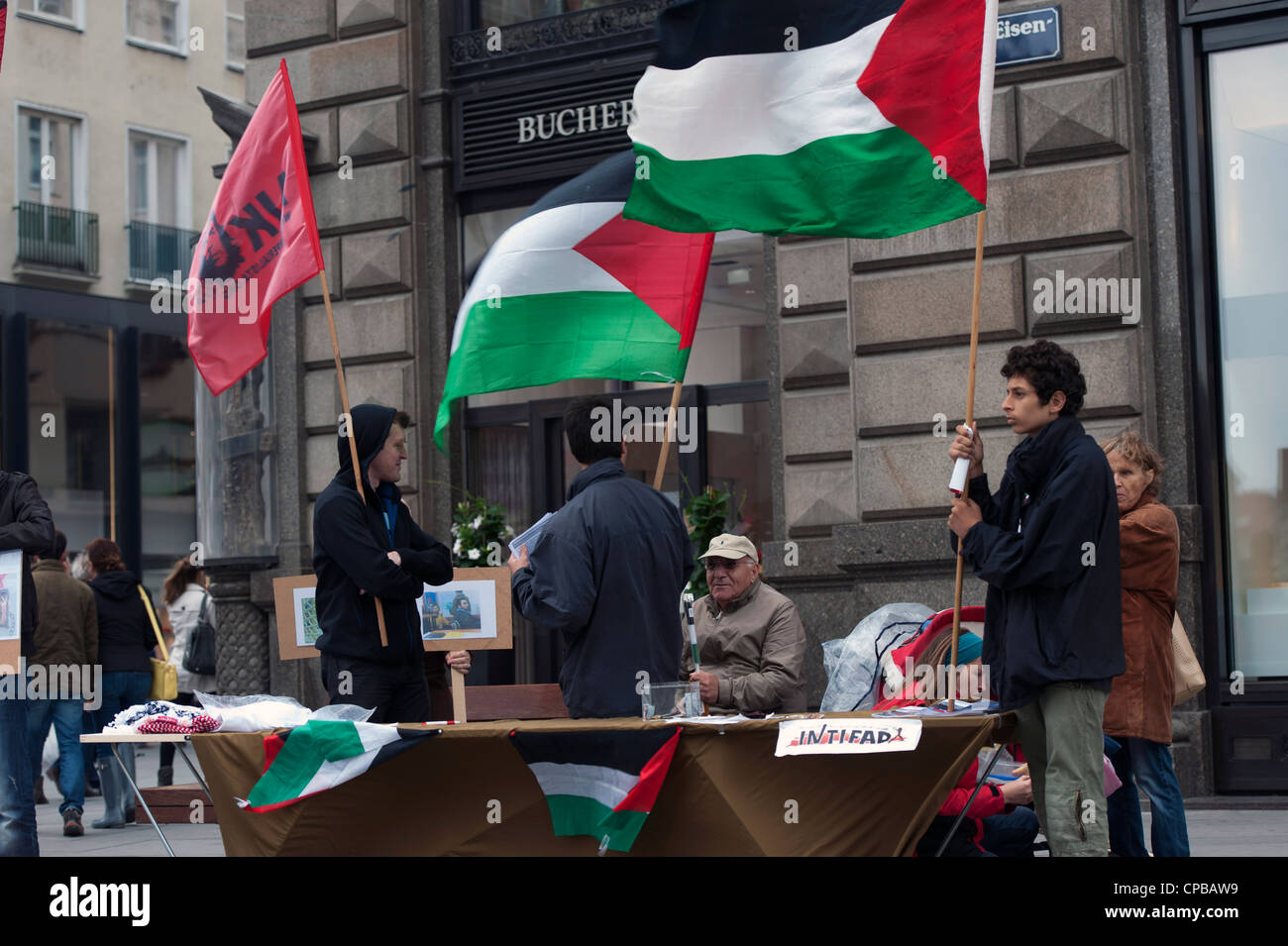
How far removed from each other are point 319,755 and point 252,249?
285 cm

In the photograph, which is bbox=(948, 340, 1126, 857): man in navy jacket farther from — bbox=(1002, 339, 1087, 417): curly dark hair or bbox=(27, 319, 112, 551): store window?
bbox=(27, 319, 112, 551): store window

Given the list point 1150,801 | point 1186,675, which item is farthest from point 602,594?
point 1186,675

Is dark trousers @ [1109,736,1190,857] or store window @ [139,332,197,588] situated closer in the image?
dark trousers @ [1109,736,1190,857]

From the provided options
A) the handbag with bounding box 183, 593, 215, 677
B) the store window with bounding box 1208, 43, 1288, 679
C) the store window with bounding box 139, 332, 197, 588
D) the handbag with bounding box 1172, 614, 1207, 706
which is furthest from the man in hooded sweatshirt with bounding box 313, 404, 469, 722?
the store window with bounding box 139, 332, 197, 588

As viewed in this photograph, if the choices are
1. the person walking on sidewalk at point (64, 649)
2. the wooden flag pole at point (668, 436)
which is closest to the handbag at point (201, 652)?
the person walking on sidewalk at point (64, 649)

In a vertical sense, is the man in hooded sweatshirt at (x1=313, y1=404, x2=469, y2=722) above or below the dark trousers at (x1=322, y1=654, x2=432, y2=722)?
above

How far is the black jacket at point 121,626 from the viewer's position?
38.1 feet

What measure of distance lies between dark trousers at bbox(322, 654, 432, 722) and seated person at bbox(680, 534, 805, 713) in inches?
52.3

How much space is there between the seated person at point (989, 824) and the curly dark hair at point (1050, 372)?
1.10m

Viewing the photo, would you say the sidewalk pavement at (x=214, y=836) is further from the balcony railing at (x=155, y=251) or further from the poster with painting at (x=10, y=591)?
the balcony railing at (x=155, y=251)

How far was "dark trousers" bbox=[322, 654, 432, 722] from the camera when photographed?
714cm

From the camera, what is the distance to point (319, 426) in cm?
1329
